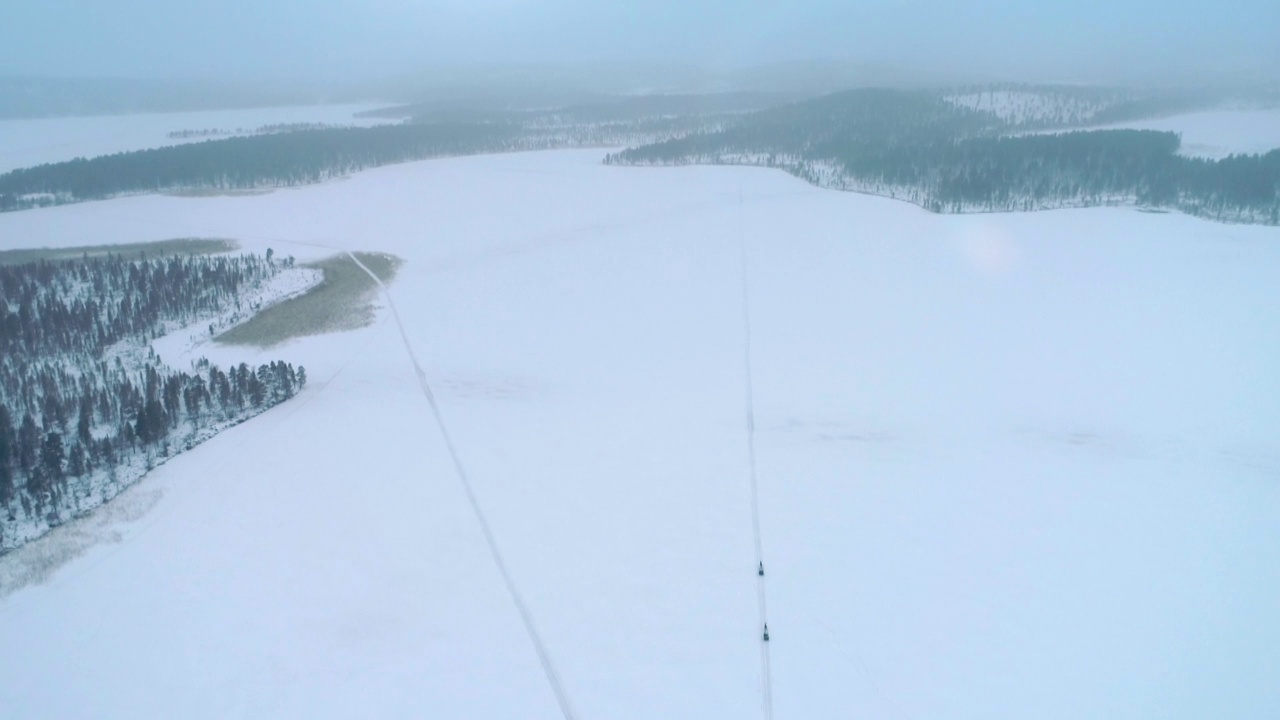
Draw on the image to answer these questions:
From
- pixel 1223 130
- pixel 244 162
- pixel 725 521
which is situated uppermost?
pixel 244 162

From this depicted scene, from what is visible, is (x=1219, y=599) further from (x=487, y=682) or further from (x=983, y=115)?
(x=983, y=115)

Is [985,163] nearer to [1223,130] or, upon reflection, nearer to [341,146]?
[1223,130]

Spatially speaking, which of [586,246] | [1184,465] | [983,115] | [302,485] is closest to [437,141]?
[586,246]

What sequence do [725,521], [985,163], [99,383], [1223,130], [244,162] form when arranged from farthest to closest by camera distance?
[1223,130] < [244,162] < [985,163] < [99,383] < [725,521]

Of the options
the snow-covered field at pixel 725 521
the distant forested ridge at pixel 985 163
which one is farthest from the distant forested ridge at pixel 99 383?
the distant forested ridge at pixel 985 163

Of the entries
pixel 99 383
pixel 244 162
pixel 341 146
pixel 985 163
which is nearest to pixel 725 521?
pixel 99 383

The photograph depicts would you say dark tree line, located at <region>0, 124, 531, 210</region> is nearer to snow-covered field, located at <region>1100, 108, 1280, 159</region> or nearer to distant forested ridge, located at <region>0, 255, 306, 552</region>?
distant forested ridge, located at <region>0, 255, 306, 552</region>
